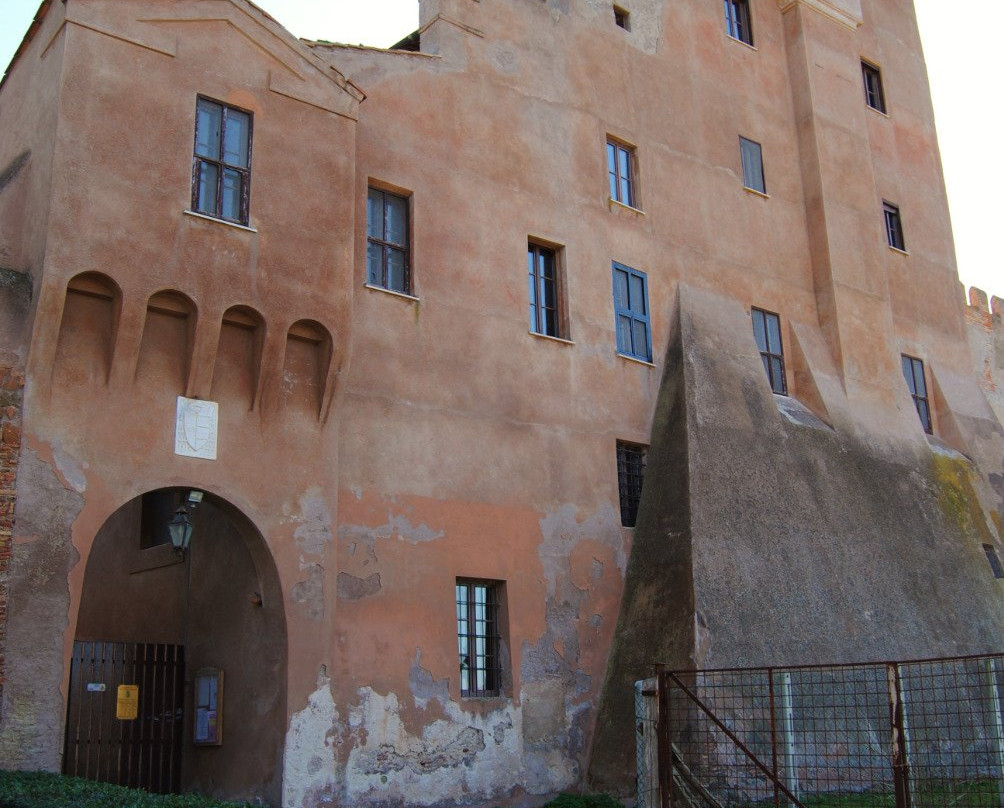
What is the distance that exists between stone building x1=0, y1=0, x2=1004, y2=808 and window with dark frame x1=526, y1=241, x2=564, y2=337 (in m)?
0.06

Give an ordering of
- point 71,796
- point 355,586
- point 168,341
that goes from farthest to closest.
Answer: point 355,586 < point 168,341 < point 71,796

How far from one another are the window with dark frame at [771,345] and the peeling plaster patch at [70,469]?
12.2 metres

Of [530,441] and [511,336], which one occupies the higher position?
[511,336]

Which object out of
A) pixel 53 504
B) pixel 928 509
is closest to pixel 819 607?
pixel 928 509

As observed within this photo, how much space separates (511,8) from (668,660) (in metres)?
10.2

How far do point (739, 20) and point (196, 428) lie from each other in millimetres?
15030

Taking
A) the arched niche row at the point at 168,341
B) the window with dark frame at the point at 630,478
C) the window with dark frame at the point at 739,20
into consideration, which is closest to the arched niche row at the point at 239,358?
the arched niche row at the point at 168,341

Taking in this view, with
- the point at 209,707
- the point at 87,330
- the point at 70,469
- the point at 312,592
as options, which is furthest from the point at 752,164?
the point at 70,469

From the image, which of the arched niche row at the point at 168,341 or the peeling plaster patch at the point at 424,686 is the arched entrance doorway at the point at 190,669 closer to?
the arched niche row at the point at 168,341

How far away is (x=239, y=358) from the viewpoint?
13.6 meters

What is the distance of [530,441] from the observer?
16.4 meters

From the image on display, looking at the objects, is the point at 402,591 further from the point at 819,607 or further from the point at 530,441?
the point at 819,607

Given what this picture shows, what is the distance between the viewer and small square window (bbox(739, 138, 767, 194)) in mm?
21438

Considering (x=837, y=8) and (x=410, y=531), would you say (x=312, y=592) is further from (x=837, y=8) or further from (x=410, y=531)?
(x=837, y=8)
